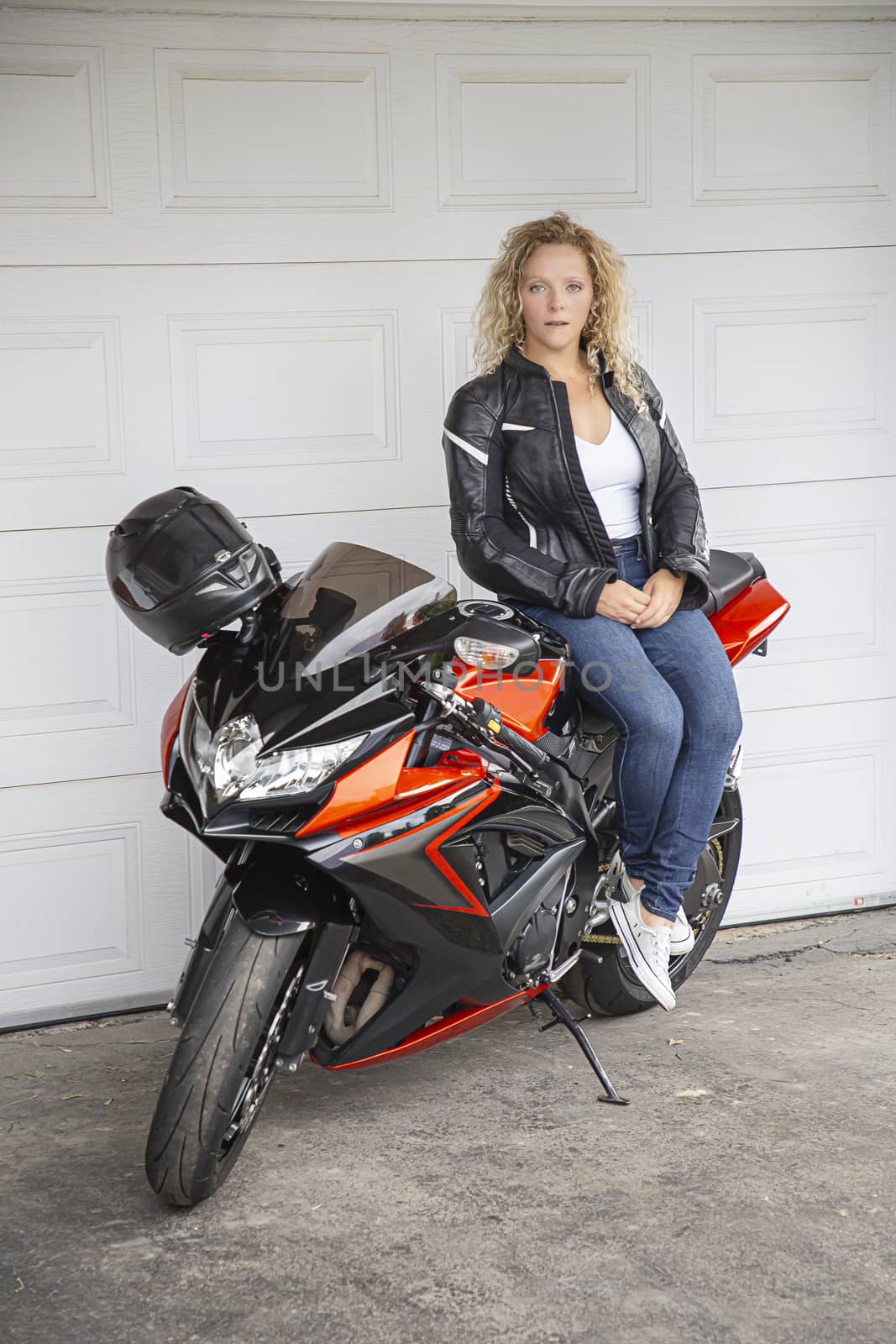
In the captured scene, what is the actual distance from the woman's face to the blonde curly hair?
26mm

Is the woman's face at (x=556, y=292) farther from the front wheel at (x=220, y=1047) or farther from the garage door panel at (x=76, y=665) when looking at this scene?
the front wheel at (x=220, y=1047)

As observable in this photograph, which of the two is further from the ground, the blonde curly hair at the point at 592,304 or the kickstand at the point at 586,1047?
the blonde curly hair at the point at 592,304

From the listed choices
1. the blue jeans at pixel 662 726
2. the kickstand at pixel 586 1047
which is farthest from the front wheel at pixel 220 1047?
the blue jeans at pixel 662 726

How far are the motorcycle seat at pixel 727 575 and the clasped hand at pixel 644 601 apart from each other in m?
0.13

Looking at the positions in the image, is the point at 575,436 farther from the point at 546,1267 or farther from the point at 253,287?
the point at 546,1267

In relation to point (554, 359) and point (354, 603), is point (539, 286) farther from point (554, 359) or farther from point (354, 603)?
point (354, 603)

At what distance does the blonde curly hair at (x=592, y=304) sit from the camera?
114 inches

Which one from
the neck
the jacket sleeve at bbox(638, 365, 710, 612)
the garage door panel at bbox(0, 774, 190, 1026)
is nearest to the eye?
the neck

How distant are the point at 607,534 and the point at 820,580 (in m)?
1.16

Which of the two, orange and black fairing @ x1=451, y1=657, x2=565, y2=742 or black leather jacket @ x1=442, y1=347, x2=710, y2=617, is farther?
black leather jacket @ x1=442, y1=347, x2=710, y2=617

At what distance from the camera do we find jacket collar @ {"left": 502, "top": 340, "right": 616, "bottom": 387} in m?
2.83

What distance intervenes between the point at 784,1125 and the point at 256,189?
94.0 inches

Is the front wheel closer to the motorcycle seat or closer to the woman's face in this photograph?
the motorcycle seat

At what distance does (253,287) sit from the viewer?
3.17 m
